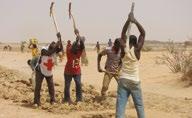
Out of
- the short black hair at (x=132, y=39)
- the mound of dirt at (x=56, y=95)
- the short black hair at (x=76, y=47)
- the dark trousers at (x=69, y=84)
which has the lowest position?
the mound of dirt at (x=56, y=95)

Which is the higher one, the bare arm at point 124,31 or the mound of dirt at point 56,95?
the bare arm at point 124,31

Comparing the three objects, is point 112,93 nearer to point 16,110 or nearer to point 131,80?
point 16,110

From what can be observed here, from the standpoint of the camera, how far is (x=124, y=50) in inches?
379

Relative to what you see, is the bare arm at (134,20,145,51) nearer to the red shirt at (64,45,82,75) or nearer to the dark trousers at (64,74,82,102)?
the red shirt at (64,45,82,75)

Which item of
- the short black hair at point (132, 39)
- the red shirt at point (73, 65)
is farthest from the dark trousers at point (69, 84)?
the short black hair at point (132, 39)

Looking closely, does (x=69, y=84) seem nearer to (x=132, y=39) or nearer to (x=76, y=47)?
(x=76, y=47)

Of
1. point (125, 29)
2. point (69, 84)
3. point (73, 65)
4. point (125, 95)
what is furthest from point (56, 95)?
point (125, 29)

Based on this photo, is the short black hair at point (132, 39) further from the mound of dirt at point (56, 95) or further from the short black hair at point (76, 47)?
the short black hair at point (76, 47)

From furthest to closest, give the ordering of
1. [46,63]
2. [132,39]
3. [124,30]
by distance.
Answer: [46,63] < [132,39] < [124,30]

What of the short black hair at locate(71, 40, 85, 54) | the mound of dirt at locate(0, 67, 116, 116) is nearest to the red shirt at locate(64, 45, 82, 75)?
the short black hair at locate(71, 40, 85, 54)

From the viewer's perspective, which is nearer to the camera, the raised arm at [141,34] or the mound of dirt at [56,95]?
the raised arm at [141,34]

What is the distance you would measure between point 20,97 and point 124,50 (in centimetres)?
596

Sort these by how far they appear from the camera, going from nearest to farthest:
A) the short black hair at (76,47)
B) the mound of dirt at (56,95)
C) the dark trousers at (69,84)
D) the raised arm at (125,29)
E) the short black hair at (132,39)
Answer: the raised arm at (125,29)
the short black hair at (132,39)
the mound of dirt at (56,95)
the short black hair at (76,47)
the dark trousers at (69,84)

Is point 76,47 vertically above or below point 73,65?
above
